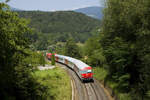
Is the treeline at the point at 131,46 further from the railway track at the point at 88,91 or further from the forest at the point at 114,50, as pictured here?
the railway track at the point at 88,91

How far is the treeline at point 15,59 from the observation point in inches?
476

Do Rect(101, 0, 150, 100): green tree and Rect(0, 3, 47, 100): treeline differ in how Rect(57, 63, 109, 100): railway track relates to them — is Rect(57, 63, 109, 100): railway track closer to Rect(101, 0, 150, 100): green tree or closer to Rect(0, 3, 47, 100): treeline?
Rect(101, 0, 150, 100): green tree

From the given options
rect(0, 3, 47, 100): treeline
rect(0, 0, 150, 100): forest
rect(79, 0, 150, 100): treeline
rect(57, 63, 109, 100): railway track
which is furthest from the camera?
rect(57, 63, 109, 100): railway track

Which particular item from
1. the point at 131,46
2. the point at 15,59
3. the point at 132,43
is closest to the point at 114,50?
the point at 132,43

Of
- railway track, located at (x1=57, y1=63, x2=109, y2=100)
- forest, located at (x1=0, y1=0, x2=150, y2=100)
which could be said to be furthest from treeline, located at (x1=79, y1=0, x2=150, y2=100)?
railway track, located at (x1=57, y1=63, x2=109, y2=100)

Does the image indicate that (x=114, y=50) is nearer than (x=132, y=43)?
No

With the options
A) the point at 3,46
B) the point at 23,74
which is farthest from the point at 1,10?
the point at 23,74

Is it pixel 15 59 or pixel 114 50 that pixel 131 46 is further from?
pixel 15 59

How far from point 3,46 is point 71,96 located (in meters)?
16.9

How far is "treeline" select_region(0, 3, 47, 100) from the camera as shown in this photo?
12094mm

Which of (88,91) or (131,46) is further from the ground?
(131,46)

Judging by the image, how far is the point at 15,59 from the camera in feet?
46.5

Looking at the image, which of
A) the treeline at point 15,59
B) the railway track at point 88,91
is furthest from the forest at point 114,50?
the railway track at point 88,91

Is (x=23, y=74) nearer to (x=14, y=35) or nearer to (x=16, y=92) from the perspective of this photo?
(x=16, y=92)
